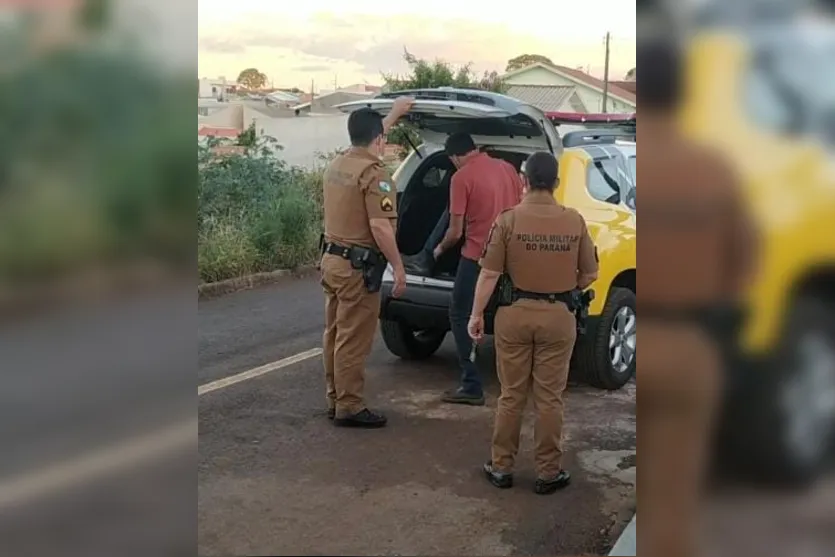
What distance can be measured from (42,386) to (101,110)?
696 mm

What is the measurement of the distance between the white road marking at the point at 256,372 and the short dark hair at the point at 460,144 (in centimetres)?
170

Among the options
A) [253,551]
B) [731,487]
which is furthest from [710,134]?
[253,551]

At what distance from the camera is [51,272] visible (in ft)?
7.00

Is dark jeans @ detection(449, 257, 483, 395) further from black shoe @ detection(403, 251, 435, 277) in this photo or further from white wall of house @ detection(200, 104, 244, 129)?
white wall of house @ detection(200, 104, 244, 129)

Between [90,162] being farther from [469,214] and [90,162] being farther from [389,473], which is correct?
[469,214]

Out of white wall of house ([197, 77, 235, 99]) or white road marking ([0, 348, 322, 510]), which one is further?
white wall of house ([197, 77, 235, 99])

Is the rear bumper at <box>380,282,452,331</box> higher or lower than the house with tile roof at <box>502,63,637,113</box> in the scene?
lower

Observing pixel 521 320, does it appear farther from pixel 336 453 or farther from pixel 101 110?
pixel 101 110

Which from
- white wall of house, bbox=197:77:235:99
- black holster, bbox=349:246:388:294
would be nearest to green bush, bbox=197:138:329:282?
black holster, bbox=349:246:388:294

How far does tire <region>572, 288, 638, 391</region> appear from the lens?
16.2ft

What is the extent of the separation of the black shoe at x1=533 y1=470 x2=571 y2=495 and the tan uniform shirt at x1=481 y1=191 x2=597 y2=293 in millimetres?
849

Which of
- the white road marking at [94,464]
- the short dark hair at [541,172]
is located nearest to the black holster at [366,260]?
the short dark hair at [541,172]

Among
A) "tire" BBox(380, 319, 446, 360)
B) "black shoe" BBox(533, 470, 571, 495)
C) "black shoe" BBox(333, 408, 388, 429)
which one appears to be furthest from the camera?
"tire" BBox(380, 319, 446, 360)

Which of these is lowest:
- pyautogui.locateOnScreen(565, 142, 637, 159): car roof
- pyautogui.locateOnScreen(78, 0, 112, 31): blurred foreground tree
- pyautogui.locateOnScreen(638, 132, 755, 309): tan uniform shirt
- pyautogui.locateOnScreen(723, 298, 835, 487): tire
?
pyautogui.locateOnScreen(723, 298, 835, 487): tire
